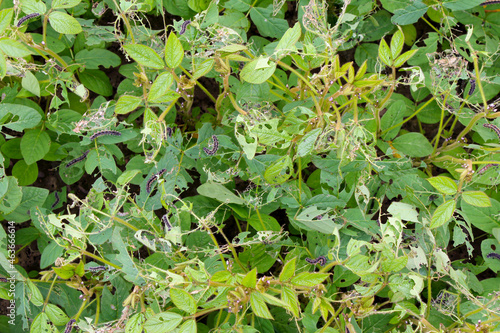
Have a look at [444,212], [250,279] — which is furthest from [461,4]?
[250,279]

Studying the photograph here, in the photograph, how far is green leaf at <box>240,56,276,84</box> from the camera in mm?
950

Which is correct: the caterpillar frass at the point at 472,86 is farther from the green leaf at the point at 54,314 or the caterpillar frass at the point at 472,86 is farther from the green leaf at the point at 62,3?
the green leaf at the point at 54,314

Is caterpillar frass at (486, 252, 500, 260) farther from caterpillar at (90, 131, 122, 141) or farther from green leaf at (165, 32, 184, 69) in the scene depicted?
caterpillar at (90, 131, 122, 141)

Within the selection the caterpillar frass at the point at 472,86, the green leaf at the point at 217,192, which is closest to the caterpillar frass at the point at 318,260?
the green leaf at the point at 217,192

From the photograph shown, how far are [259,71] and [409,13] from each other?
0.86 m

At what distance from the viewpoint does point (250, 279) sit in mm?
918

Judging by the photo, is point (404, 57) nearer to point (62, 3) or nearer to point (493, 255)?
point (493, 255)

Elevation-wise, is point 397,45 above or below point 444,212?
above

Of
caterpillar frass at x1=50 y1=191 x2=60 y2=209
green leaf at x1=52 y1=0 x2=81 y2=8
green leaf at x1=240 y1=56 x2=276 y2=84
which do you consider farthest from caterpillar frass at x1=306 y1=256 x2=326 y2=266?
green leaf at x1=52 y1=0 x2=81 y2=8

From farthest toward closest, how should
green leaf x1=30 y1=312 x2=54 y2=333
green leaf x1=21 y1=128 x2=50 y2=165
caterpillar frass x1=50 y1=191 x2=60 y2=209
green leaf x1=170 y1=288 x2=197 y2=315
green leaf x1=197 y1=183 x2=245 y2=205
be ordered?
caterpillar frass x1=50 y1=191 x2=60 y2=209
green leaf x1=21 y1=128 x2=50 y2=165
green leaf x1=197 y1=183 x2=245 y2=205
green leaf x1=30 y1=312 x2=54 y2=333
green leaf x1=170 y1=288 x2=197 y2=315

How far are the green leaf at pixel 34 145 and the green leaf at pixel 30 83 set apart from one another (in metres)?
0.17

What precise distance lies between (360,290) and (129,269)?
A: 65 centimetres

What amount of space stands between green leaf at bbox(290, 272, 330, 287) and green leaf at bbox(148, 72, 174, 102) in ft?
1.92

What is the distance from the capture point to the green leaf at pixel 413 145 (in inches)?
57.6
